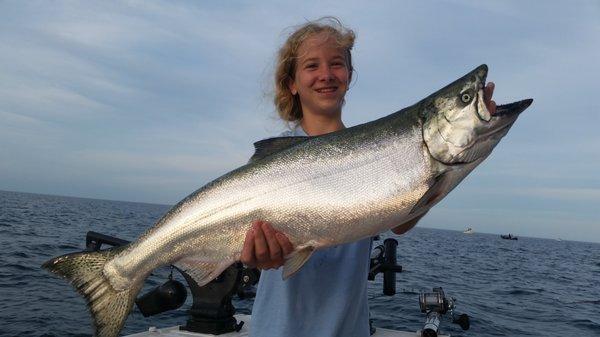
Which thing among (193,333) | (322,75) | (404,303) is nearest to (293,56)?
(322,75)

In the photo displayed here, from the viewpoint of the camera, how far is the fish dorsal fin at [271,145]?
3744mm

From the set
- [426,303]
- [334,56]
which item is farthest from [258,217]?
[426,303]

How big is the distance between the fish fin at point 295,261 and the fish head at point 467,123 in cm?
104

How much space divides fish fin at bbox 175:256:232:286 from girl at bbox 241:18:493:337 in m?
0.30

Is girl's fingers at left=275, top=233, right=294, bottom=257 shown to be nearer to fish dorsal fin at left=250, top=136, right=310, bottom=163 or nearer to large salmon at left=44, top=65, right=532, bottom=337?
large salmon at left=44, top=65, right=532, bottom=337

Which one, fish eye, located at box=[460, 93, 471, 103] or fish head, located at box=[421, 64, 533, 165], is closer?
fish head, located at box=[421, 64, 533, 165]

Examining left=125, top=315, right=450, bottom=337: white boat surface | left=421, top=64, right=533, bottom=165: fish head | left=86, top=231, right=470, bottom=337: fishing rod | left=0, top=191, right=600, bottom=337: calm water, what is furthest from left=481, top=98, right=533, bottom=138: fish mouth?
left=0, top=191, right=600, bottom=337: calm water

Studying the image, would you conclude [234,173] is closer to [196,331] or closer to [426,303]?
[196,331]

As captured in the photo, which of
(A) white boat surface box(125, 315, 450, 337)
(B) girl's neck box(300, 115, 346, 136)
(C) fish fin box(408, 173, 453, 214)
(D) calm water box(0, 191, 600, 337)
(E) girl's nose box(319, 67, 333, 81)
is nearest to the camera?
(C) fish fin box(408, 173, 453, 214)

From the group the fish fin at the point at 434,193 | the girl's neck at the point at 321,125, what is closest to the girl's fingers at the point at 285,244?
the fish fin at the point at 434,193

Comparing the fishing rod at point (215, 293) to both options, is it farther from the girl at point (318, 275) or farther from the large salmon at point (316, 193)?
the girl at point (318, 275)

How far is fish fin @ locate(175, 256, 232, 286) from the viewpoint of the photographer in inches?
151

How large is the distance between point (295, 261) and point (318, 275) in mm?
318

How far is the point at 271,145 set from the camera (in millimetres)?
3787
